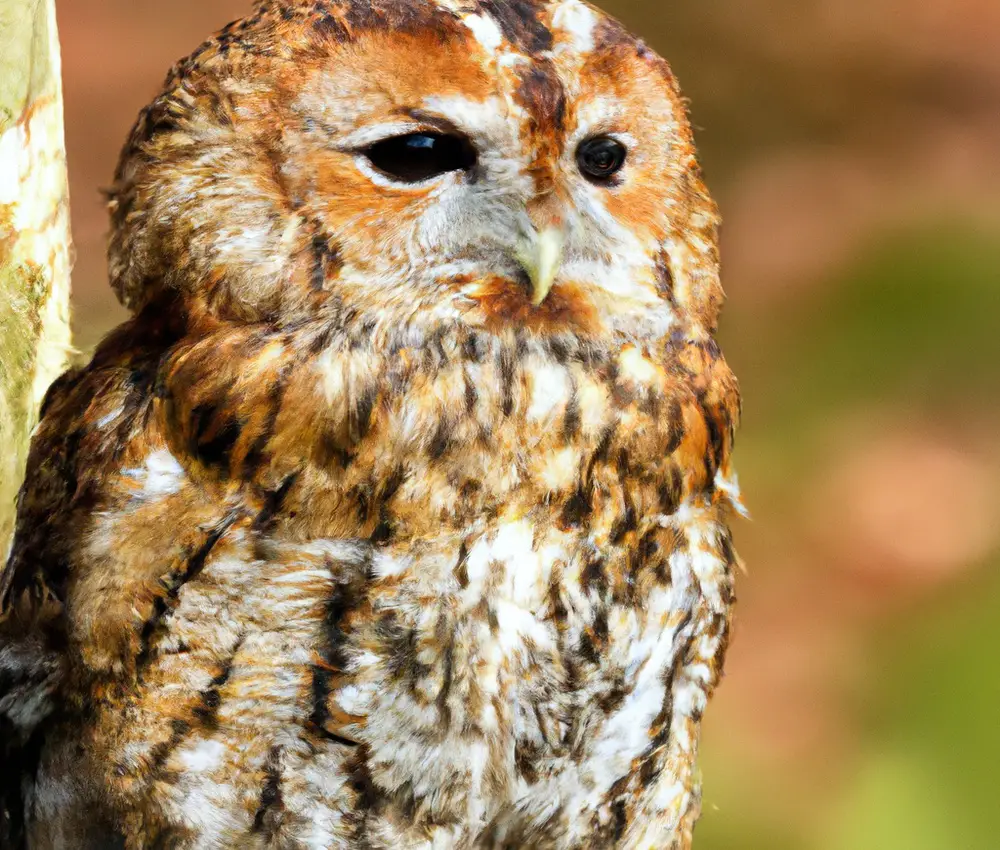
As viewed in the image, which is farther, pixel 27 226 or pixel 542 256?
pixel 27 226

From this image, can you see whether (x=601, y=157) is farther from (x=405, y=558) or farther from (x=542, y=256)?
(x=405, y=558)

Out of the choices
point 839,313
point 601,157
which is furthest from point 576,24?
point 839,313

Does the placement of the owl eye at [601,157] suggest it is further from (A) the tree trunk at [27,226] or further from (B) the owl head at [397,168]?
(A) the tree trunk at [27,226]

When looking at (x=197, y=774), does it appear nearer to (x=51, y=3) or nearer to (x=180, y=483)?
(x=180, y=483)

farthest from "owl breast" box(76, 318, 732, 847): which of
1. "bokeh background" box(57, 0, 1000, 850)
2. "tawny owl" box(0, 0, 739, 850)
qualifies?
"bokeh background" box(57, 0, 1000, 850)

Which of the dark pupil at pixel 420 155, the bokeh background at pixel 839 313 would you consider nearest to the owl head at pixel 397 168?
the dark pupil at pixel 420 155

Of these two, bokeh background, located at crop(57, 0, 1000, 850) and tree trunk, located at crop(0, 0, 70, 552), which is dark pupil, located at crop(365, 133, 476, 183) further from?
bokeh background, located at crop(57, 0, 1000, 850)
